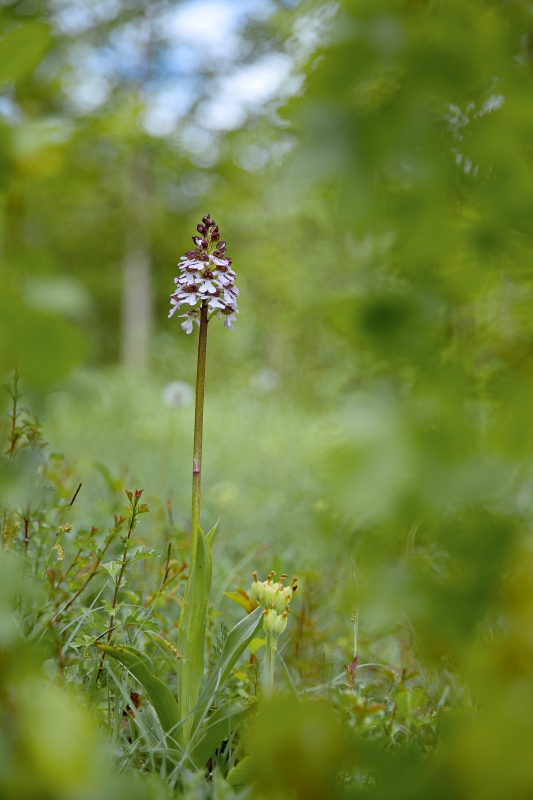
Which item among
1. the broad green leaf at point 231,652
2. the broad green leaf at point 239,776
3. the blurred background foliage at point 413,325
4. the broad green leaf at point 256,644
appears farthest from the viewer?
the broad green leaf at point 256,644

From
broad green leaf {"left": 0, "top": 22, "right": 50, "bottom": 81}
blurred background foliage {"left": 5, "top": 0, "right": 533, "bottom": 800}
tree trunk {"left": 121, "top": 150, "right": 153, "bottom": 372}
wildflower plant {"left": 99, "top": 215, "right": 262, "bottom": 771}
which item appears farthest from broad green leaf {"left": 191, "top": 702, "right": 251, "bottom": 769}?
tree trunk {"left": 121, "top": 150, "right": 153, "bottom": 372}

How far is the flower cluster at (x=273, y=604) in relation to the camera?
862 millimetres

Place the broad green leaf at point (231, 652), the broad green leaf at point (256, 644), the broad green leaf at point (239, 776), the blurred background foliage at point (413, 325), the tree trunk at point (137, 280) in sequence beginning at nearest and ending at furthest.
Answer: the blurred background foliage at point (413, 325), the broad green leaf at point (239, 776), the broad green leaf at point (231, 652), the broad green leaf at point (256, 644), the tree trunk at point (137, 280)

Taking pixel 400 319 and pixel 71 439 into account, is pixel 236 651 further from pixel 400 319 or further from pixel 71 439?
pixel 71 439

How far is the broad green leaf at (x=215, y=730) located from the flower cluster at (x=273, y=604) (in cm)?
11

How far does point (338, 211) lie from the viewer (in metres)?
0.42

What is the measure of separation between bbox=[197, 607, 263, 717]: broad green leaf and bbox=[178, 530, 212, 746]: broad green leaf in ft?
0.06

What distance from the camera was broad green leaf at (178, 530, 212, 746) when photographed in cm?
85

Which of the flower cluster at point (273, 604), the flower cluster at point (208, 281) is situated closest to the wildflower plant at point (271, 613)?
the flower cluster at point (273, 604)

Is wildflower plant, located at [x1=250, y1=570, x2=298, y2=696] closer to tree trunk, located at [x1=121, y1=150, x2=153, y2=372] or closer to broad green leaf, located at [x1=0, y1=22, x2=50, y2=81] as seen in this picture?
broad green leaf, located at [x1=0, y1=22, x2=50, y2=81]

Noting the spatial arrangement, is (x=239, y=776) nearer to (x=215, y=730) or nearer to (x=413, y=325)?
(x=215, y=730)

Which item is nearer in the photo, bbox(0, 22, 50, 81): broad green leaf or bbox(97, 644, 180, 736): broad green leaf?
bbox(0, 22, 50, 81): broad green leaf

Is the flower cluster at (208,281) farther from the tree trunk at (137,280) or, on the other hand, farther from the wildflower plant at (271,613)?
the tree trunk at (137,280)

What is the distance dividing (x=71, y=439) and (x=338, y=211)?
3.43 meters
